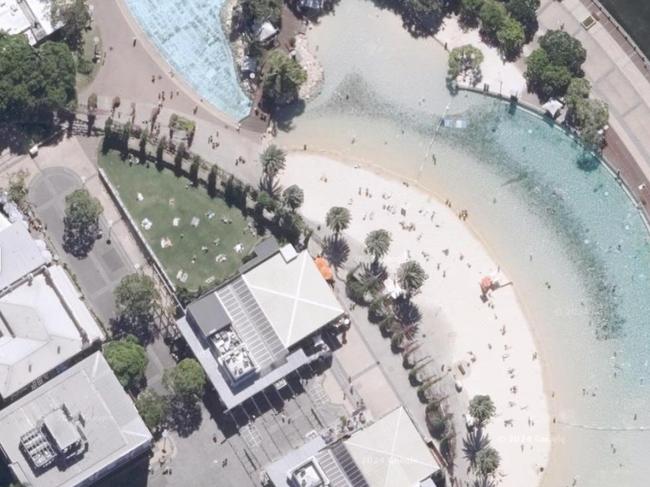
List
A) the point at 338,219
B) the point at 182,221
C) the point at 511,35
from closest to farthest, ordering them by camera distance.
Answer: the point at 338,219 → the point at 182,221 → the point at 511,35

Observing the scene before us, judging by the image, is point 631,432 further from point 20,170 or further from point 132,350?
point 20,170

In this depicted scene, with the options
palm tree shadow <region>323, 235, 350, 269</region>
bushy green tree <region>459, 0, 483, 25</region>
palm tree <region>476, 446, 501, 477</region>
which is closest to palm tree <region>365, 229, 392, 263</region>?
palm tree shadow <region>323, 235, 350, 269</region>

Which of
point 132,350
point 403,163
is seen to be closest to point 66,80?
point 132,350

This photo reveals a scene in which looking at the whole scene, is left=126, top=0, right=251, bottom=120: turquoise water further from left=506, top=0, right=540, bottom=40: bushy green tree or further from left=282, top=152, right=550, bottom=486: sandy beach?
left=506, top=0, right=540, bottom=40: bushy green tree

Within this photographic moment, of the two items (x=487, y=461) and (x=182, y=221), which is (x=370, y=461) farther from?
(x=182, y=221)


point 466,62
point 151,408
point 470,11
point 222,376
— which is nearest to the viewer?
point 151,408

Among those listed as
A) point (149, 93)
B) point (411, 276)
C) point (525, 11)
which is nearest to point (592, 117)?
point (525, 11)
